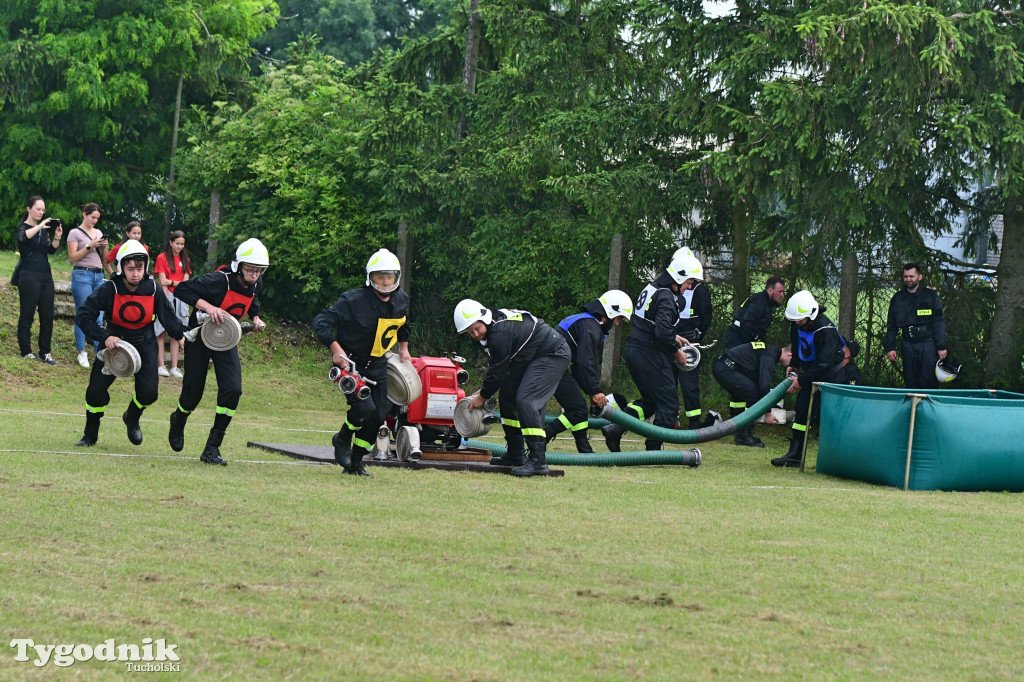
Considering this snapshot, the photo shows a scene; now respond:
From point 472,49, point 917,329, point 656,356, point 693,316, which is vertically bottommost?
point 656,356

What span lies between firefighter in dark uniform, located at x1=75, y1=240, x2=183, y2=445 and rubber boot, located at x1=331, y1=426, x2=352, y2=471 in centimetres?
178

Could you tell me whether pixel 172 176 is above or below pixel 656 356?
above

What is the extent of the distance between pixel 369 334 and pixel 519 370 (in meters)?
1.58

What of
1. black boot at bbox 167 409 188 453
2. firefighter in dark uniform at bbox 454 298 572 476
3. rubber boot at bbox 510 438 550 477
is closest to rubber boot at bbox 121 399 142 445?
black boot at bbox 167 409 188 453

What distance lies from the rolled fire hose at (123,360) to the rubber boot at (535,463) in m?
3.55

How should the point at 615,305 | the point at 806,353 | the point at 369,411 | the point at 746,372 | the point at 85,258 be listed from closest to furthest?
the point at 369,411 → the point at 615,305 → the point at 806,353 → the point at 746,372 → the point at 85,258

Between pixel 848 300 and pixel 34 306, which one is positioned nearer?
pixel 34 306

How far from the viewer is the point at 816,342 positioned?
547 inches

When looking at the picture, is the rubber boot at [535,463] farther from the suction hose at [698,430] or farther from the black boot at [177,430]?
the black boot at [177,430]

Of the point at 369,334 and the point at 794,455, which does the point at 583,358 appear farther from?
the point at 369,334

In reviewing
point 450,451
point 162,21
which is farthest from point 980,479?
point 162,21

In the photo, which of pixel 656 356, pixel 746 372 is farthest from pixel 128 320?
pixel 746 372

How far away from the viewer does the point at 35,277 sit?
17297 millimetres

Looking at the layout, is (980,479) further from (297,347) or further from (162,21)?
(162,21)
